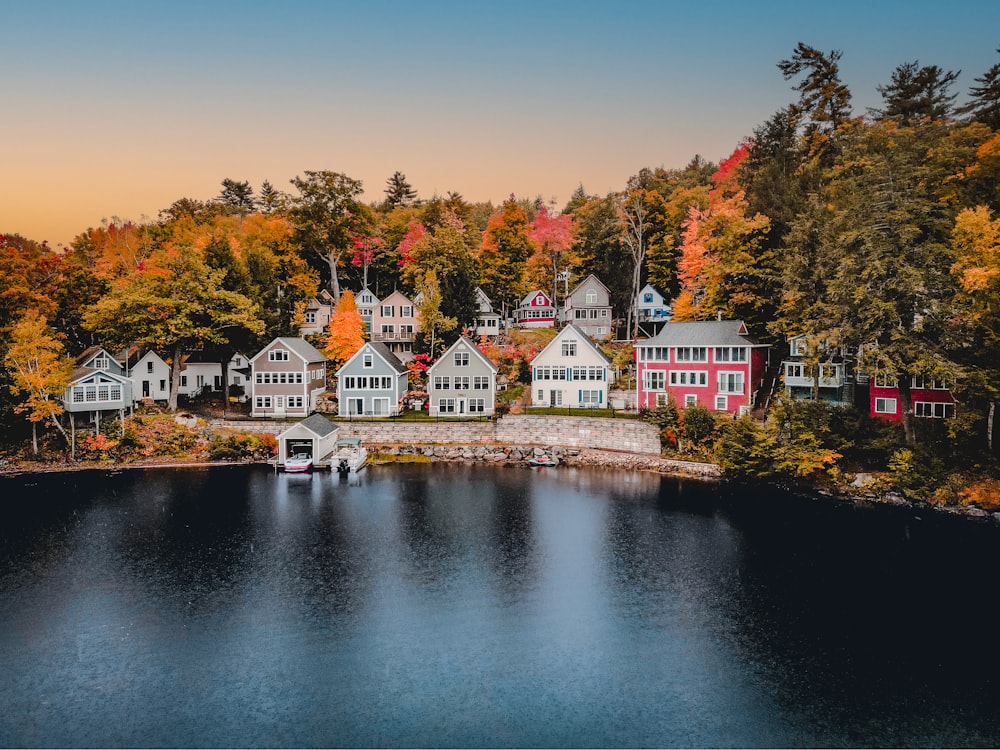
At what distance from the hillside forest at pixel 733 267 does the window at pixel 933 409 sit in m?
1.44

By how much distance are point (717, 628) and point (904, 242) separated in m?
24.2

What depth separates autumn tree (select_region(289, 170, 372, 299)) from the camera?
65062mm

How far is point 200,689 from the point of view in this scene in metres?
17.1

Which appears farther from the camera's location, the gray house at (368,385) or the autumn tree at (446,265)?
the autumn tree at (446,265)

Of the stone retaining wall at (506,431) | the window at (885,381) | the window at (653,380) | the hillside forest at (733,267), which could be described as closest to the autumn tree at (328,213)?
the hillside forest at (733,267)

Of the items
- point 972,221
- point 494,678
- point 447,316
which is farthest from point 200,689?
point 447,316

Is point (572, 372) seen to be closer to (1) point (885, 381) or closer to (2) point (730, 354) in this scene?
(2) point (730, 354)

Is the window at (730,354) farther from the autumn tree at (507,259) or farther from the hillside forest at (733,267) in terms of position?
the autumn tree at (507,259)

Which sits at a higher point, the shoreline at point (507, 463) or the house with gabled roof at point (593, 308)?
the house with gabled roof at point (593, 308)

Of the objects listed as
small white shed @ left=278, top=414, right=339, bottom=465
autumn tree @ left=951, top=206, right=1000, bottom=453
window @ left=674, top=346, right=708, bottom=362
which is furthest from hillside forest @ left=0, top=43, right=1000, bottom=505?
small white shed @ left=278, top=414, right=339, bottom=465

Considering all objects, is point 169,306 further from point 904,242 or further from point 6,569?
point 904,242

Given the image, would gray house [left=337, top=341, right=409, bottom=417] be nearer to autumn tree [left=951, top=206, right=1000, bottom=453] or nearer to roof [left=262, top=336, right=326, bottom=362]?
roof [left=262, top=336, right=326, bottom=362]

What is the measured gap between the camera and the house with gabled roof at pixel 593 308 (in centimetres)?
6512

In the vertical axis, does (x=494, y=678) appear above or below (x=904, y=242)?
below
